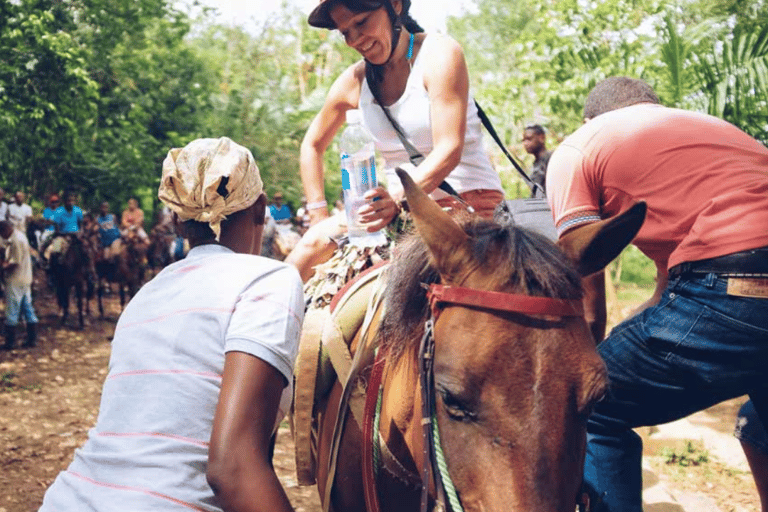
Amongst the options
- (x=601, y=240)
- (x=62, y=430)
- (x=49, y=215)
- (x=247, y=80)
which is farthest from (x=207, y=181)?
(x=247, y=80)

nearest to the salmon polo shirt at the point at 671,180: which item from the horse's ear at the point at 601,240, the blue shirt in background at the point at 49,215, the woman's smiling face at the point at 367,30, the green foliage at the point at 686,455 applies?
the horse's ear at the point at 601,240

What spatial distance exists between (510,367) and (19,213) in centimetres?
1544

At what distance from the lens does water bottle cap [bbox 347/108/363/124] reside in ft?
12.6

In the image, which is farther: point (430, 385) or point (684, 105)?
point (684, 105)

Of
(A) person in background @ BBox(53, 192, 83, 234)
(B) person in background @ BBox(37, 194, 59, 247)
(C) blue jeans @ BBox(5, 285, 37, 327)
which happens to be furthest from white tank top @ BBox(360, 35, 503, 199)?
(B) person in background @ BBox(37, 194, 59, 247)

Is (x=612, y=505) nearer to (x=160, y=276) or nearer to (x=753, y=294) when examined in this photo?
(x=753, y=294)

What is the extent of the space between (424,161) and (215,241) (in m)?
1.17

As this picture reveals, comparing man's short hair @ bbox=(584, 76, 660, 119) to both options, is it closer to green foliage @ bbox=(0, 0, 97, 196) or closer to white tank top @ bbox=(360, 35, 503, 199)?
white tank top @ bbox=(360, 35, 503, 199)

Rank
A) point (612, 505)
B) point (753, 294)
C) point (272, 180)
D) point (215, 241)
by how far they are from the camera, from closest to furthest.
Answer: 1. point (215, 241)
2. point (753, 294)
3. point (612, 505)
4. point (272, 180)

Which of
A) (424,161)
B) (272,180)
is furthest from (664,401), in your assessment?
(272,180)

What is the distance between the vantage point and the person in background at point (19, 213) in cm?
1494

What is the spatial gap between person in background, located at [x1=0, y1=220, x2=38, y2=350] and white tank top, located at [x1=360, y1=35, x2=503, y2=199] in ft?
33.0

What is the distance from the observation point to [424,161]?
3.39 metres

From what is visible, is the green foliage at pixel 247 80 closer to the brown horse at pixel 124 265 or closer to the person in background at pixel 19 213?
the person in background at pixel 19 213
